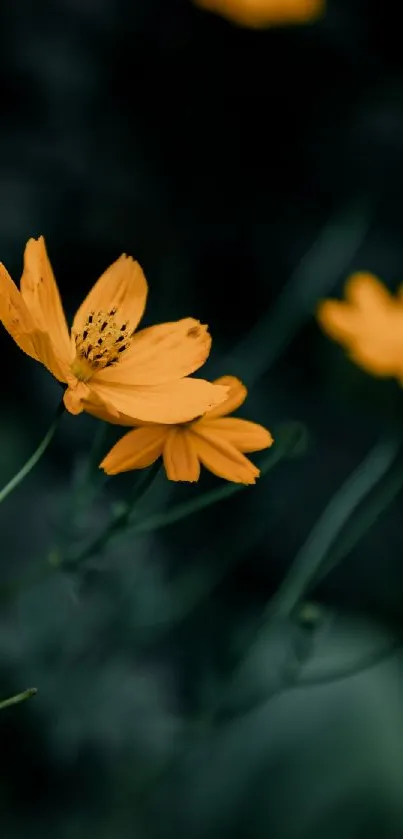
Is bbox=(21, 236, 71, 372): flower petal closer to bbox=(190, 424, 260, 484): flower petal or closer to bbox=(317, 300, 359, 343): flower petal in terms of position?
bbox=(190, 424, 260, 484): flower petal

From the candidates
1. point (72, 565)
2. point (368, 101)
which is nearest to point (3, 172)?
point (368, 101)

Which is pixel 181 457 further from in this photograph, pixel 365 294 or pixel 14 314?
pixel 365 294

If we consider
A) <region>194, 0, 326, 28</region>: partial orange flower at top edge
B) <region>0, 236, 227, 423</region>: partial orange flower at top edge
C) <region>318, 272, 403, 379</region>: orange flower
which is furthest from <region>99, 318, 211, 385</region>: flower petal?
<region>194, 0, 326, 28</region>: partial orange flower at top edge

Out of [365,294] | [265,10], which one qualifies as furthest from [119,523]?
[265,10]

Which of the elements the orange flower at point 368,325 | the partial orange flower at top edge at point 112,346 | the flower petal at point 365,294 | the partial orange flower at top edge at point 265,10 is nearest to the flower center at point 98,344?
the partial orange flower at top edge at point 112,346

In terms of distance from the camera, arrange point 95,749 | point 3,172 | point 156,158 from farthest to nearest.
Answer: point 156,158 < point 3,172 < point 95,749

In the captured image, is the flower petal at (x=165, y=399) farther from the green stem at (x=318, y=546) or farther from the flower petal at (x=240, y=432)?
the green stem at (x=318, y=546)

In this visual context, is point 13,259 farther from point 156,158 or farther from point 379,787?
point 379,787
